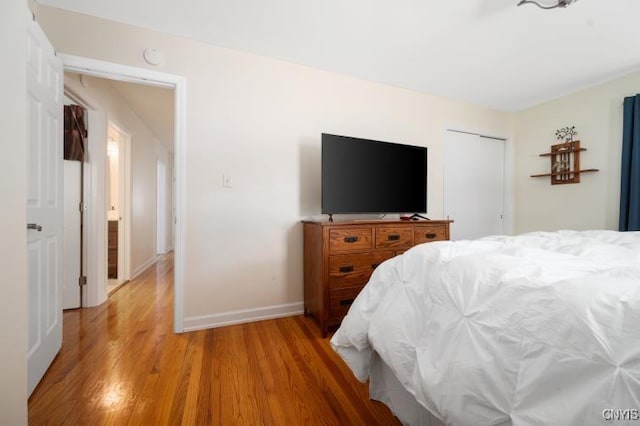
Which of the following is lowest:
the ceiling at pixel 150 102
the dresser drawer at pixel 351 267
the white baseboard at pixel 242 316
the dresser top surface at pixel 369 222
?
the white baseboard at pixel 242 316

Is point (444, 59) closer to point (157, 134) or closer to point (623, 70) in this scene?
point (623, 70)

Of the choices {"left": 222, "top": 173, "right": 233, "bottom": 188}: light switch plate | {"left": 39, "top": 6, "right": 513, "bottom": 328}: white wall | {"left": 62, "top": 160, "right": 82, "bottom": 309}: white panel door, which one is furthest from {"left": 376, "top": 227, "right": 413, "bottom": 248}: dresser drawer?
{"left": 62, "top": 160, "right": 82, "bottom": 309}: white panel door

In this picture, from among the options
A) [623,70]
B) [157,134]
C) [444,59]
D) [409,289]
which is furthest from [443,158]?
[157,134]

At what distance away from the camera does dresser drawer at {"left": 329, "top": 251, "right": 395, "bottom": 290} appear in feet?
6.59

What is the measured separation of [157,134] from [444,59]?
15.3 feet

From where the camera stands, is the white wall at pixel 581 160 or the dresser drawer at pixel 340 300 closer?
the dresser drawer at pixel 340 300

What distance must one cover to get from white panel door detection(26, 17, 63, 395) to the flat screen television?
1.73 metres

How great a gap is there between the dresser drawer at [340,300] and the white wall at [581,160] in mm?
2840

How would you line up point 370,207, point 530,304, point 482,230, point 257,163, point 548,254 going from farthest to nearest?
point 482,230
point 370,207
point 257,163
point 548,254
point 530,304

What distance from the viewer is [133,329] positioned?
78.5 inches

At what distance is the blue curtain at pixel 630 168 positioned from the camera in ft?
7.87

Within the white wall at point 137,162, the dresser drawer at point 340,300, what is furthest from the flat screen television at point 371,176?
the white wall at point 137,162

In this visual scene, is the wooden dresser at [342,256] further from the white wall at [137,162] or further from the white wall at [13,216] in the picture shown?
the white wall at [137,162]

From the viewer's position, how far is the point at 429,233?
2414 mm
